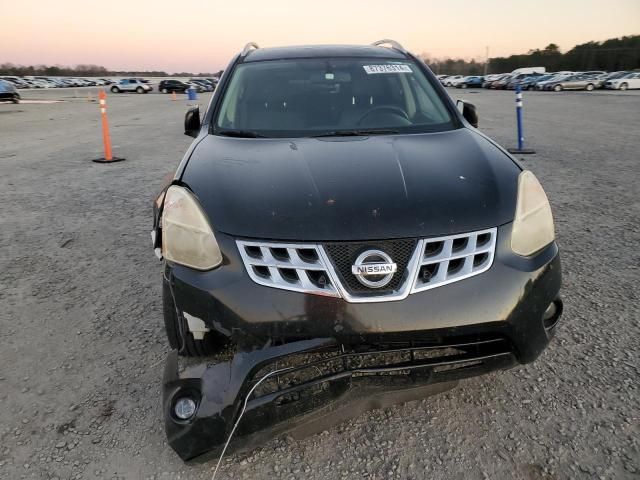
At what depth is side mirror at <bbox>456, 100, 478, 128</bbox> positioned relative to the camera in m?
3.09

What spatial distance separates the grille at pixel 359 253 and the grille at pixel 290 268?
49mm

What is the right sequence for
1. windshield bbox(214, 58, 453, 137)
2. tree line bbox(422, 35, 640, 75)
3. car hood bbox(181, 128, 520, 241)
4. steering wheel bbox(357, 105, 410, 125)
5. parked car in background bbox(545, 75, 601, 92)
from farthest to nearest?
1. tree line bbox(422, 35, 640, 75)
2. parked car in background bbox(545, 75, 601, 92)
3. steering wheel bbox(357, 105, 410, 125)
4. windshield bbox(214, 58, 453, 137)
5. car hood bbox(181, 128, 520, 241)

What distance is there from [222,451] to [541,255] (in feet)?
4.54

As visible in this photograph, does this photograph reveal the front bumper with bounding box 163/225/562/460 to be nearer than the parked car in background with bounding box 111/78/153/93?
Yes

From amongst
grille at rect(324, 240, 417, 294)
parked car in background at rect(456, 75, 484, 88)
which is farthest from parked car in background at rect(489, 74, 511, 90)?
grille at rect(324, 240, 417, 294)

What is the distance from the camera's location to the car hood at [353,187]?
1.75 metres

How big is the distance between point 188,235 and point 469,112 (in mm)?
2114

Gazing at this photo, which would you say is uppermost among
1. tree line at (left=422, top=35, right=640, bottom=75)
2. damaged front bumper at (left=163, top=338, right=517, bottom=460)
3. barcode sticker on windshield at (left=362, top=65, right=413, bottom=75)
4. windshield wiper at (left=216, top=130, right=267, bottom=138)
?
tree line at (left=422, top=35, right=640, bottom=75)

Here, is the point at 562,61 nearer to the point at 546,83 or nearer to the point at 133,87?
the point at 546,83

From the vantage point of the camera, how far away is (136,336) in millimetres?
2771

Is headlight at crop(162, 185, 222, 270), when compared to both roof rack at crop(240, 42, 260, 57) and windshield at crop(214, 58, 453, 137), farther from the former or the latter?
roof rack at crop(240, 42, 260, 57)

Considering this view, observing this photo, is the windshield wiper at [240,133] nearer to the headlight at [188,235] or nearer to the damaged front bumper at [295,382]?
the headlight at [188,235]

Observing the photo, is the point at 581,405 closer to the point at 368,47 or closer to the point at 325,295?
the point at 325,295

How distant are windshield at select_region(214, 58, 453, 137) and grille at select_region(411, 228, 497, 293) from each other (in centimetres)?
112
